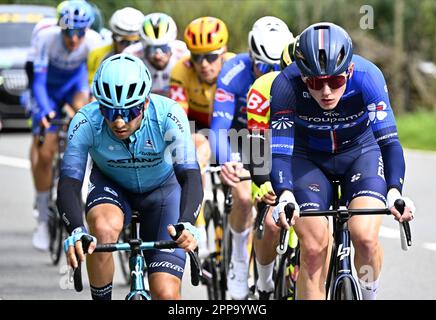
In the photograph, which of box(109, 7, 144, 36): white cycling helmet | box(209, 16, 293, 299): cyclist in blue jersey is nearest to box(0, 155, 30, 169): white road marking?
box(109, 7, 144, 36): white cycling helmet

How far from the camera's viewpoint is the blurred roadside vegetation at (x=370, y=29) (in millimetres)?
22953

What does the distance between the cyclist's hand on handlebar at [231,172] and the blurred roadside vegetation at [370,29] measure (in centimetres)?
1427

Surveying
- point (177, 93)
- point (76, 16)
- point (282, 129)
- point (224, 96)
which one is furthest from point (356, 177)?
point (76, 16)

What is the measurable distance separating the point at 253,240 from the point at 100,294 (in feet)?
6.77

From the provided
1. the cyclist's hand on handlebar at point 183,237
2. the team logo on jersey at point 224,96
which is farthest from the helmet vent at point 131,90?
the team logo on jersey at point 224,96

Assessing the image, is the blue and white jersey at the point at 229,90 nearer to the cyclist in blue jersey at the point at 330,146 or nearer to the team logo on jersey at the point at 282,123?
the cyclist in blue jersey at the point at 330,146

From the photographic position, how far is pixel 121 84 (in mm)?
6527

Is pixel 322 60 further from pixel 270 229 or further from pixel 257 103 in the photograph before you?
pixel 270 229

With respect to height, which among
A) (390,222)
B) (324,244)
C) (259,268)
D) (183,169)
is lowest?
(390,222)

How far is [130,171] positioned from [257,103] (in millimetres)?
1437

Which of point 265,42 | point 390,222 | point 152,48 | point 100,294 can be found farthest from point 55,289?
point 390,222

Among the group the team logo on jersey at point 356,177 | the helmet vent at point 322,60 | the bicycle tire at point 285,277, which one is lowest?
the bicycle tire at point 285,277
